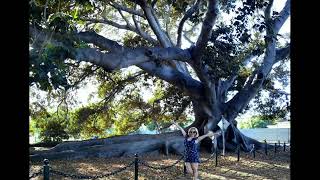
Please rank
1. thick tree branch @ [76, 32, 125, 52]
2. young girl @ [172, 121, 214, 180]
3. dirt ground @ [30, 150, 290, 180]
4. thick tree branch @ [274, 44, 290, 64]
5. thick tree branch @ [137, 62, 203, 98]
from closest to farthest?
young girl @ [172, 121, 214, 180] → dirt ground @ [30, 150, 290, 180] → thick tree branch @ [76, 32, 125, 52] → thick tree branch @ [137, 62, 203, 98] → thick tree branch @ [274, 44, 290, 64]

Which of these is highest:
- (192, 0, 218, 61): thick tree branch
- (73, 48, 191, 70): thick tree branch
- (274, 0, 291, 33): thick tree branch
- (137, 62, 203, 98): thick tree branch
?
(274, 0, 291, 33): thick tree branch

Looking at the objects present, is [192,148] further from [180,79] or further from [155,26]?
[180,79]

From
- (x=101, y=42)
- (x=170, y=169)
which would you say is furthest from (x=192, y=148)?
(x=101, y=42)

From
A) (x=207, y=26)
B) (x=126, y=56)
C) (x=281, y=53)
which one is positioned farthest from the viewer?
(x=281, y=53)

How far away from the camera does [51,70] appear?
21.6 ft

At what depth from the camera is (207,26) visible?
15.3m

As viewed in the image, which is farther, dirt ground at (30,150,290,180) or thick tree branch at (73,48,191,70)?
thick tree branch at (73,48,191,70)

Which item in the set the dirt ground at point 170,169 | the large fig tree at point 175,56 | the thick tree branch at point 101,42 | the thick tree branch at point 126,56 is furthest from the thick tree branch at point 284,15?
the thick tree branch at point 101,42

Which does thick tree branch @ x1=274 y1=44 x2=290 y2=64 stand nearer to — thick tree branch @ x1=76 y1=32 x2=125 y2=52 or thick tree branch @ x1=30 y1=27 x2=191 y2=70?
thick tree branch @ x1=30 y1=27 x2=191 y2=70

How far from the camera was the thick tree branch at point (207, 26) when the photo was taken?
14916 mm

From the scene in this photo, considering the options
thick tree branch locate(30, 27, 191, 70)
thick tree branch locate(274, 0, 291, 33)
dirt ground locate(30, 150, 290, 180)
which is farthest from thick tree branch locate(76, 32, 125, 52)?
thick tree branch locate(274, 0, 291, 33)

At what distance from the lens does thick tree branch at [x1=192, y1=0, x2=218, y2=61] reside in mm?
14916

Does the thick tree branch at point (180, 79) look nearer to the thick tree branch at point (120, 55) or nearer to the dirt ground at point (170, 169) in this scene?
the thick tree branch at point (120, 55)
